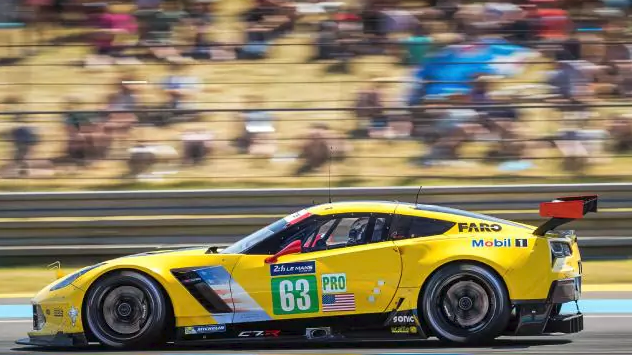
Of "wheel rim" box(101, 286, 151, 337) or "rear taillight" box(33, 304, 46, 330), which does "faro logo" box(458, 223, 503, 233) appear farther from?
"rear taillight" box(33, 304, 46, 330)

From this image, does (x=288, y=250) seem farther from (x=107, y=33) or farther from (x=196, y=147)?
(x=107, y=33)

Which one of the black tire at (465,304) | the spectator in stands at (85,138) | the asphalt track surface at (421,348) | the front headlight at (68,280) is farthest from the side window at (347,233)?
the spectator in stands at (85,138)

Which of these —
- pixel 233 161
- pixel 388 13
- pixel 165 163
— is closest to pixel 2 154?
pixel 165 163

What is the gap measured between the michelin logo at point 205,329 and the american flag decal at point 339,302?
0.78 m

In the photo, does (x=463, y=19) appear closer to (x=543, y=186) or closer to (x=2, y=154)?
(x=543, y=186)

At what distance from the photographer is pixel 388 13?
14141 mm

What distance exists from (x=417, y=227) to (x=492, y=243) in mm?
572

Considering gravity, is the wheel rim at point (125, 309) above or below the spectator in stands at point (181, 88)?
below

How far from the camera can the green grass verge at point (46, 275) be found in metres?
11.0

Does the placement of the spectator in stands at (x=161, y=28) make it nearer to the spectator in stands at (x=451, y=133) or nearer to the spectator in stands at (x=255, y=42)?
the spectator in stands at (x=255, y=42)

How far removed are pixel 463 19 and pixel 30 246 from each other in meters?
6.93

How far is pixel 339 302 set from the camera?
22.7 ft

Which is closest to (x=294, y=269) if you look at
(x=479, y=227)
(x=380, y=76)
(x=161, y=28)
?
(x=479, y=227)

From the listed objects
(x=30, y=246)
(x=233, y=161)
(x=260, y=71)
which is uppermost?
(x=260, y=71)
